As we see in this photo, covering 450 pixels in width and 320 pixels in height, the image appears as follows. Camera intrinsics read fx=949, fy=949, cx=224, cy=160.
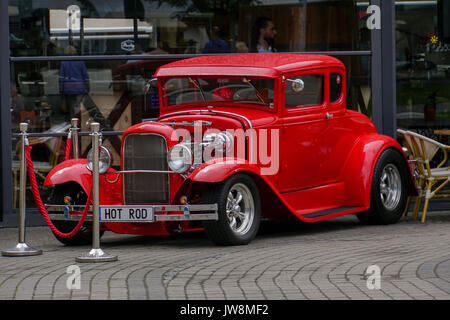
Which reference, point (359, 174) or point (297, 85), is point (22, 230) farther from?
point (359, 174)

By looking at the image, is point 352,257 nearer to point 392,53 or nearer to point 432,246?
point 432,246

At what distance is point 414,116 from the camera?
42.3 feet

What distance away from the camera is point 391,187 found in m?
11.2

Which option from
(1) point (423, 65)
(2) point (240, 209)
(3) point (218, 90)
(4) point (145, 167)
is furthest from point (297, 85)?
A: (1) point (423, 65)

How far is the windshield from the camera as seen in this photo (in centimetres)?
1012

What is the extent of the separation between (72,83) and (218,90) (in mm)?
2640

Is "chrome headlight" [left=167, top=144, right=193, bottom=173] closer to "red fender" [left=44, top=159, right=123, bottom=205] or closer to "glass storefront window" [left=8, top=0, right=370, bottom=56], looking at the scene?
"red fender" [left=44, top=159, right=123, bottom=205]

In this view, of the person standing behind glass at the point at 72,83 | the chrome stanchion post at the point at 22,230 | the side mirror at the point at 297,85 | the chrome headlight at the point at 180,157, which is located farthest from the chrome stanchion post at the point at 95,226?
the person standing behind glass at the point at 72,83

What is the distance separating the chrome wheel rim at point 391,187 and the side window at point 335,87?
101cm

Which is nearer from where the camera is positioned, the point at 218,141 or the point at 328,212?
the point at 218,141

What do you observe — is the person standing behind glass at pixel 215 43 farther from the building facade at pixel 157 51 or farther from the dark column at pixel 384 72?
the dark column at pixel 384 72

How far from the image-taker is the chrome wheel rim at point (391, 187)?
11.1 meters
